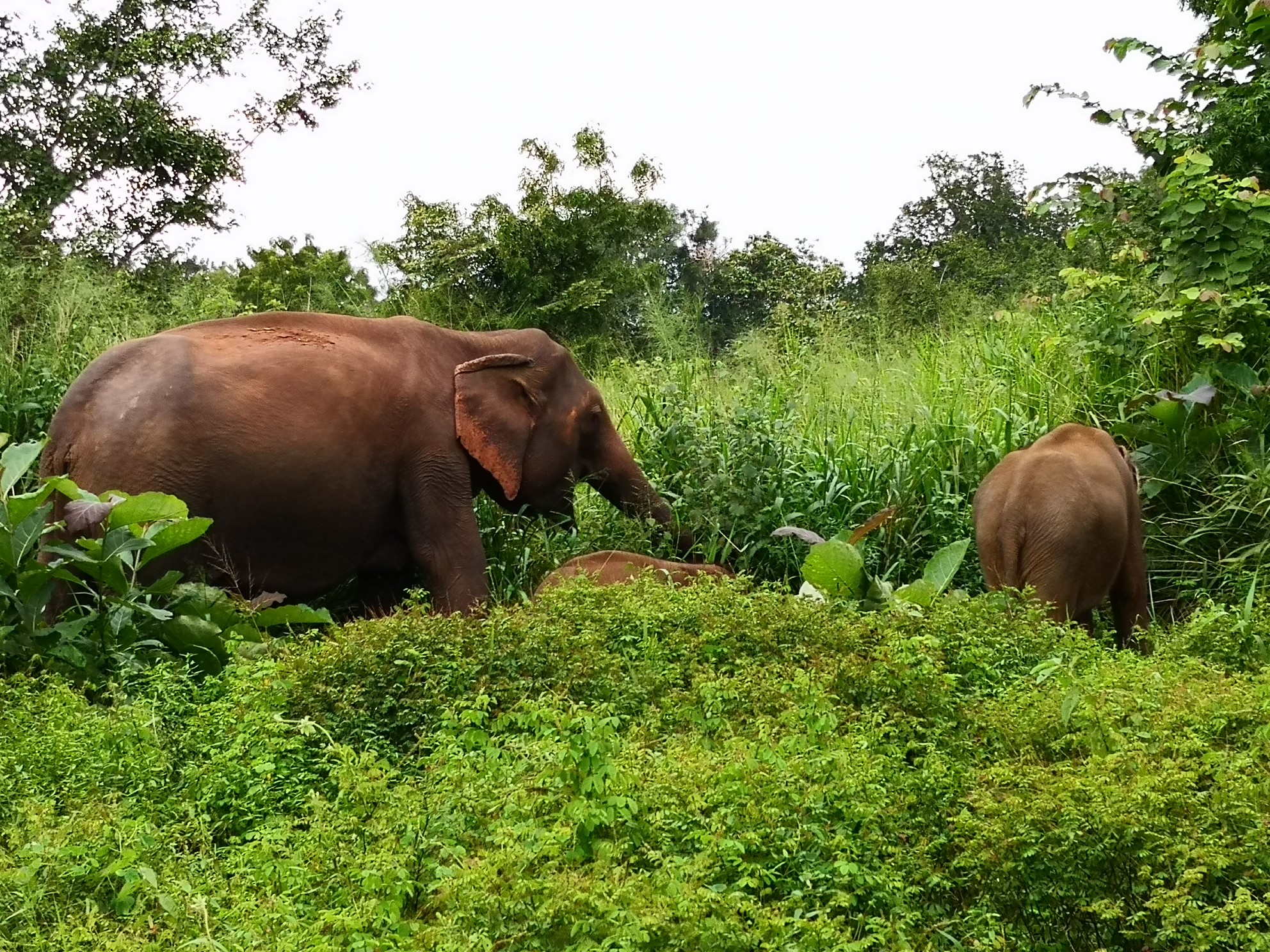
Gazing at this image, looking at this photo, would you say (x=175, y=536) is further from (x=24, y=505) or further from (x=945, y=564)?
(x=945, y=564)

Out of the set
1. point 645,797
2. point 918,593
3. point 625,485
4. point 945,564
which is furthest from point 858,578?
point 645,797

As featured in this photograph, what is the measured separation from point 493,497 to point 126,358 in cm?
202

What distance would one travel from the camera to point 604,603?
497 cm

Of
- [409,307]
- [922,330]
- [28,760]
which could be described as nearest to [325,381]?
[28,760]

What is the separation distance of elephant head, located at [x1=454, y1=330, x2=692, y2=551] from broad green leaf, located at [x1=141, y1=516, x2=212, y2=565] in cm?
194

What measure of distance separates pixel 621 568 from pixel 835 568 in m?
1.07

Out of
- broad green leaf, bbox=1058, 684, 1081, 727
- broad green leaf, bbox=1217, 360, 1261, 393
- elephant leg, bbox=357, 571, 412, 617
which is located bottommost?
elephant leg, bbox=357, 571, 412, 617

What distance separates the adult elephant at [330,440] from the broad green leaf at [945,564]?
6.96 ft

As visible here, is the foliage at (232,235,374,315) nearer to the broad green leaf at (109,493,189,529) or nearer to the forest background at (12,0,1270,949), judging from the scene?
the forest background at (12,0,1270,949)

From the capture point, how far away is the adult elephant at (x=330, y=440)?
20.1ft

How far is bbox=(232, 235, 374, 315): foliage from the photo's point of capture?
17797mm

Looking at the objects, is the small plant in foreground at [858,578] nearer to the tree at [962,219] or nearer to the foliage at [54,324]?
the foliage at [54,324]

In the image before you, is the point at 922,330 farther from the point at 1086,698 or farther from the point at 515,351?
the point at 1086,698

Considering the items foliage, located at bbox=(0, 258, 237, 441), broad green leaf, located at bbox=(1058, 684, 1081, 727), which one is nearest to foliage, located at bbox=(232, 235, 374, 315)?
foliage, located at bbox=(0, 258, 237, 441)
